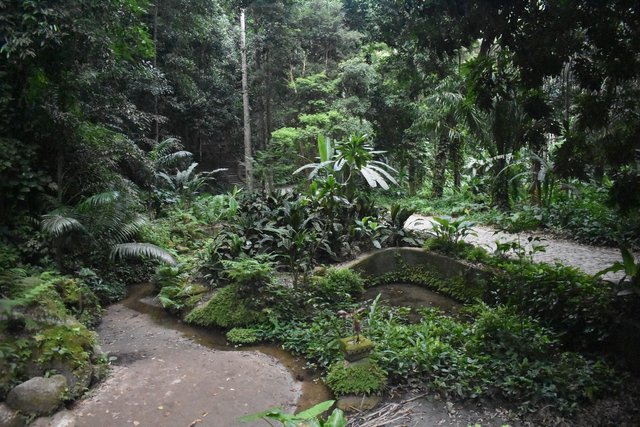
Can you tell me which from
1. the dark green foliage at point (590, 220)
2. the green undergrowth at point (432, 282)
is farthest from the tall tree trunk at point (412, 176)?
the green undergrowth at point (432, 282)

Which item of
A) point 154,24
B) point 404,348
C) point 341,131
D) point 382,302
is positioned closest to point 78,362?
point 404,348

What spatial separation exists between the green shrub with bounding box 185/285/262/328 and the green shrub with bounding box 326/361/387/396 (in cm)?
167

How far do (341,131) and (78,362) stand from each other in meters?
9.72

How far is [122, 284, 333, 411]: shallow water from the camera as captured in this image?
141 inches

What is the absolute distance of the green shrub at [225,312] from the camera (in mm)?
4984

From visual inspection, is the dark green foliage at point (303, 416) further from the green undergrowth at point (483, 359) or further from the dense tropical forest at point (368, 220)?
the green undergrowth at point (483, 359)

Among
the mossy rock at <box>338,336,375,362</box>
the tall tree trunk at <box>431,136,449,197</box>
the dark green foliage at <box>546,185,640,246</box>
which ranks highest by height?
the tall tree trunk at <box>431,136,449,197</box>

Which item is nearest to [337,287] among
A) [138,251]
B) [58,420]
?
[138,251]

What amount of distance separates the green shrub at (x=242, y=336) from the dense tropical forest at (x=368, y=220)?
24 millimetres

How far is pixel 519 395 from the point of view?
3205 millimetres

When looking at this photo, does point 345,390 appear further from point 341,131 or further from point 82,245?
point 341,131

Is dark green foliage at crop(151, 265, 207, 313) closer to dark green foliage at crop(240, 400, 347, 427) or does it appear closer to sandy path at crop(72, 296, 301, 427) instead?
sandy path at crop(72, 296, 301, 427)

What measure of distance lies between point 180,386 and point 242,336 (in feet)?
3.53

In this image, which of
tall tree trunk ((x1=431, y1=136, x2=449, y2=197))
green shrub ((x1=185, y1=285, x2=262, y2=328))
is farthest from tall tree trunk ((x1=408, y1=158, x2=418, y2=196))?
green shrub ((x1=185, y1=285, x2=262, y2=328))
